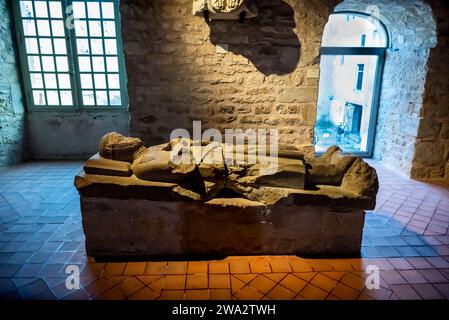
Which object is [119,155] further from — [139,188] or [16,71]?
[16,71]

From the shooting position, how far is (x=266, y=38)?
11.6ft

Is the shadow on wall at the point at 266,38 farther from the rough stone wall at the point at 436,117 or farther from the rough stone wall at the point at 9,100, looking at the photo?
the rough stone wall at the point at 9,100

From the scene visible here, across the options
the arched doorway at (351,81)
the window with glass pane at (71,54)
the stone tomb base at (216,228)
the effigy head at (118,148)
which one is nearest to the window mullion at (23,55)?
the window with glass pane at (71,54)

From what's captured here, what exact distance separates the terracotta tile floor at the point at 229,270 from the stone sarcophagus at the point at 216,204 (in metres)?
0.13

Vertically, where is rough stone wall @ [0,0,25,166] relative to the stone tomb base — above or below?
above

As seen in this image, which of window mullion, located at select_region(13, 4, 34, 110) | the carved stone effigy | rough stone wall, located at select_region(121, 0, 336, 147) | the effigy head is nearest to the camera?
the effigy head

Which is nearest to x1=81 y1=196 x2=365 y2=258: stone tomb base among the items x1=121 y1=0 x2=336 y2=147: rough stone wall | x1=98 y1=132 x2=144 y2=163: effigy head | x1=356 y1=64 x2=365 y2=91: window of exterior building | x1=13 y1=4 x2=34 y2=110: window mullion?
x1=98 y1=132 x2=144 y2=163: effigy head

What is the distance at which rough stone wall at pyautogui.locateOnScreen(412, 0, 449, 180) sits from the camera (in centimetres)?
391

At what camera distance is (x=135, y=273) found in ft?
6.93

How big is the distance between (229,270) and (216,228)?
1.02ft

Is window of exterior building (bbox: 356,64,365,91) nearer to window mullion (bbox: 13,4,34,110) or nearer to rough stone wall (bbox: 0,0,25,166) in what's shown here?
window mullion (bbox: 13,4,34,110)

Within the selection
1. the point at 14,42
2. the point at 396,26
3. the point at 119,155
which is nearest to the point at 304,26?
the point at 396,26

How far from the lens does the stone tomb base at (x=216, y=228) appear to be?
86.3 inches

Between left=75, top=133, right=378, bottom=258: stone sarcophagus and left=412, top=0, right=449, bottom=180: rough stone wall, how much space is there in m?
2.62
